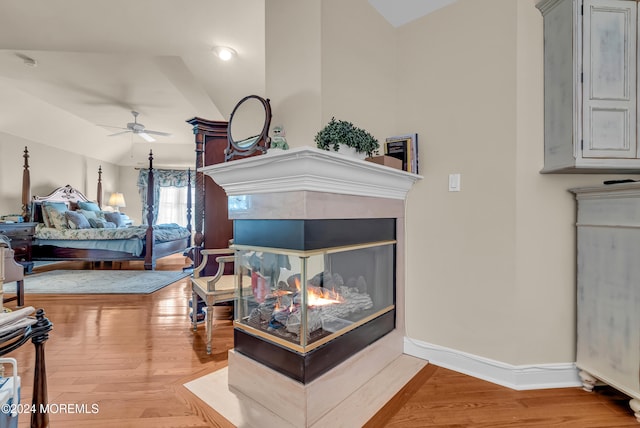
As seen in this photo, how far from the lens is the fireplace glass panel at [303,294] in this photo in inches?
56.5

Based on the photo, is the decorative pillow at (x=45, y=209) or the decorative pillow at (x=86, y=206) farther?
the decorative pillow at (x=86, y=206)

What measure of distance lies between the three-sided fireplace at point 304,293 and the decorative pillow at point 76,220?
551 cm

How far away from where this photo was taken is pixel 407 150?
208 centimetres

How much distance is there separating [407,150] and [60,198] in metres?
7.28

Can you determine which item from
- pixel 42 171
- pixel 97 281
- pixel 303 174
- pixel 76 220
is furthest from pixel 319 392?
pixel 42 171

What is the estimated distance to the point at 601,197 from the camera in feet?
5.27

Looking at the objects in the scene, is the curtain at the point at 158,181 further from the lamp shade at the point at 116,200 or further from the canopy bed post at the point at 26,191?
the canopy bed post at the point at 26,191

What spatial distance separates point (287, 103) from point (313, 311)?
132 centimetres

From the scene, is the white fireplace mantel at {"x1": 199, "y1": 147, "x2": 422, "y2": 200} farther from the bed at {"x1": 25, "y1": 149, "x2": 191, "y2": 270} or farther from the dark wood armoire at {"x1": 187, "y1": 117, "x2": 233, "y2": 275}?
the bed at {"x1": 25, "y1": 149, "x2": 191, "y2": 270}

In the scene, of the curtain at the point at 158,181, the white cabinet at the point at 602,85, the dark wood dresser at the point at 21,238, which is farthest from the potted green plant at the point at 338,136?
the curtain at the point at 158,181

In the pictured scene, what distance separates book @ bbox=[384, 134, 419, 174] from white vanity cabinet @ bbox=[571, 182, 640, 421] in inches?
36.1

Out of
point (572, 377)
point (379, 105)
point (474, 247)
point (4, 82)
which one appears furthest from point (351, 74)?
point (4, 82)

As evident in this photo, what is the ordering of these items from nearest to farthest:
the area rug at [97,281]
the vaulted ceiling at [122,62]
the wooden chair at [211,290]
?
the wooden chair at [211,290]
the vaulted ceiling at [122,62]
the area rug at [97,281]

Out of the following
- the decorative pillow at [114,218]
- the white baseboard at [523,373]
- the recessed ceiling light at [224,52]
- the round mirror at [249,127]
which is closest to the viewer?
the white baseboard at [523,373]
